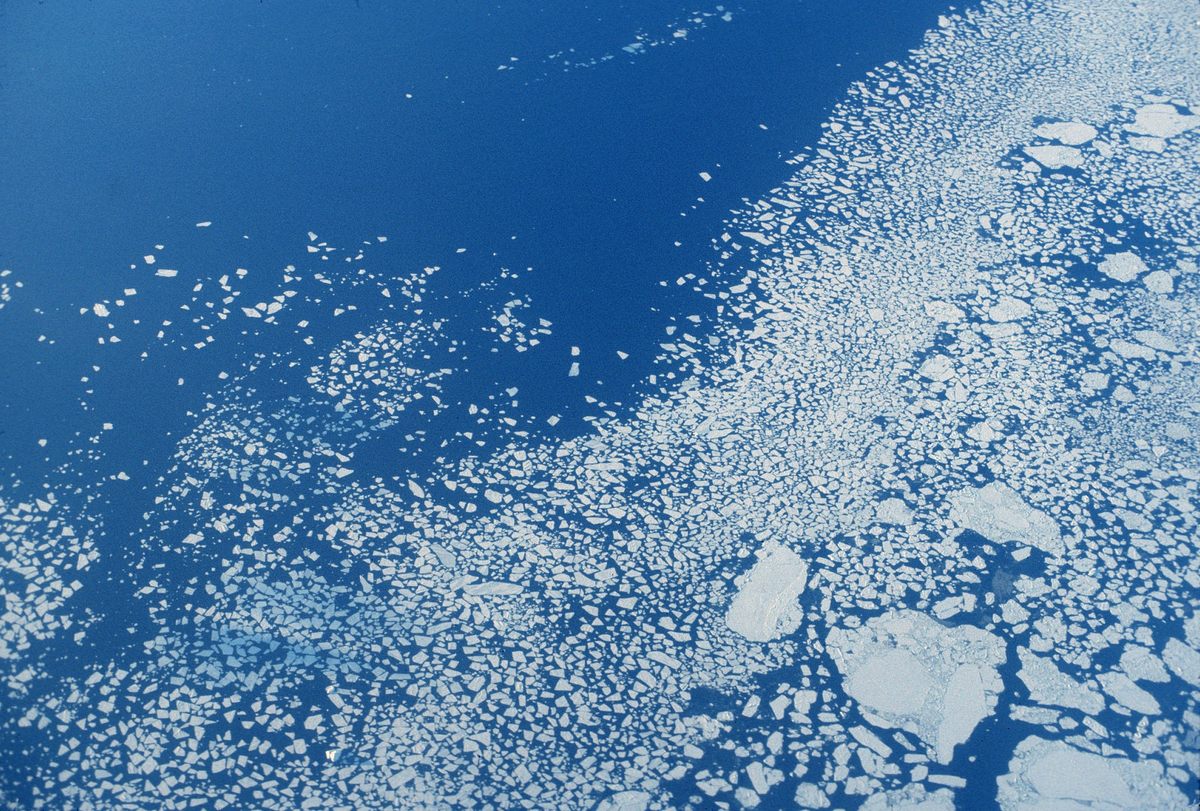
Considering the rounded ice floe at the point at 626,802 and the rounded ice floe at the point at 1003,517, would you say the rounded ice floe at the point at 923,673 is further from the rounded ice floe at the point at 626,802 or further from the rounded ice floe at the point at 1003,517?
the rounded ice floe at the point at 626,802

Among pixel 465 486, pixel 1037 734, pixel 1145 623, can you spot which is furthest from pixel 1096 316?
pixel 465 486

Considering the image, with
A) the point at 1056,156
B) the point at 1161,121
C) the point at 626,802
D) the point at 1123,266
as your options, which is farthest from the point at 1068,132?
the point at 626,802

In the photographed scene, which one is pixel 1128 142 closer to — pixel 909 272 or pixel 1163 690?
pixel 909 272

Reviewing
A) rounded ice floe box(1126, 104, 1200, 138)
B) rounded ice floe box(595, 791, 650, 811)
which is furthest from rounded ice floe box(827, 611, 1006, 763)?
rounded ice floe box(1126, 104, 1200, 138)

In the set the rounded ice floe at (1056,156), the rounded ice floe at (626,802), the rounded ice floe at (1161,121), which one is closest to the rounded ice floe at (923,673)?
the rounded ice floe at (626,802)

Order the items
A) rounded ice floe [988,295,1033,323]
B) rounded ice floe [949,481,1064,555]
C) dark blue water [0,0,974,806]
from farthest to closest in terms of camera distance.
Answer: rounded ice floe [988,295,1033,323], dark blue water [0,0,974,806], rounded ice floe [949,481,1064,555]

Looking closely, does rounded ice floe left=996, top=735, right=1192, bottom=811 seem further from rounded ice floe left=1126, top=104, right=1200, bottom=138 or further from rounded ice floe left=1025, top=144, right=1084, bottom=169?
rounded ice floe left=1126, top=104, right=1200, bottom=138

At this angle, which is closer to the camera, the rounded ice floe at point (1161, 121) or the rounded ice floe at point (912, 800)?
the rounded ice floe at point (912, 800)
